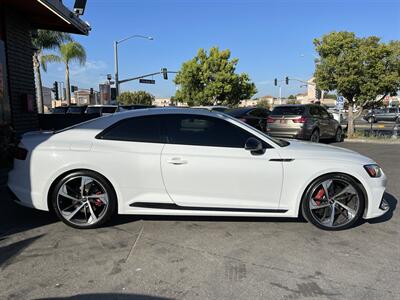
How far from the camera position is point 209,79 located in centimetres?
4181

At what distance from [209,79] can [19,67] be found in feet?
106

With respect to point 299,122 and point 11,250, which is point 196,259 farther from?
point 299,122

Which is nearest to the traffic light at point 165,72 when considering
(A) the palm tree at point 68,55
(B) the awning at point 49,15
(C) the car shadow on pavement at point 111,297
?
(A) the palm tree at point 68,55

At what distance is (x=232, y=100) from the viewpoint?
4391 cm

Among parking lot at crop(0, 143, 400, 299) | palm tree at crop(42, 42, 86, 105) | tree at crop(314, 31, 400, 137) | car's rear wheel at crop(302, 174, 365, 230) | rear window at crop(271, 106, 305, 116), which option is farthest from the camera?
palm tree at crop(42, 42, 86, 105)

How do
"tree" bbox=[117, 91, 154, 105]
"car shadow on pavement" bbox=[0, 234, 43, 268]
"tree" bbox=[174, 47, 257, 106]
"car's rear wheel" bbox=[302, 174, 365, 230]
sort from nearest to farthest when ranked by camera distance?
"car shadow on pavement" bbox=[0, 234, 43, 268] → "car's rear wheel" bbox=[302, 174, 365, 230] → "tree" bbox=[174, 47, 257, 106] → "tree" bbox=[117, 91, 154, 105]

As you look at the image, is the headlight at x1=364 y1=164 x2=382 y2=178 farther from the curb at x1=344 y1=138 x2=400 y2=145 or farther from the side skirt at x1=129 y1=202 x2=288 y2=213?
the curb at x1=344 y1=138 x2=400 y2=145

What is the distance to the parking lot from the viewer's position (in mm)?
3381

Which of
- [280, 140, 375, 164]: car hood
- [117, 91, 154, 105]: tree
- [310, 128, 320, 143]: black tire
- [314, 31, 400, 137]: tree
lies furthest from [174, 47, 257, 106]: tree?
[117, 91, 154, 105]: tree

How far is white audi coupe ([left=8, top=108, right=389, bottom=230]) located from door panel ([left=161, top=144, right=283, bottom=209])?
0.01m

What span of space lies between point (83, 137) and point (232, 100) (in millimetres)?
39720

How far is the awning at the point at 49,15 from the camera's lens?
902 cm

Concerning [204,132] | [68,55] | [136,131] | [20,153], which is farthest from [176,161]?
[68,55]

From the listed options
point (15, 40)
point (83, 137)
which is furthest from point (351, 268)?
point (15, 40)
